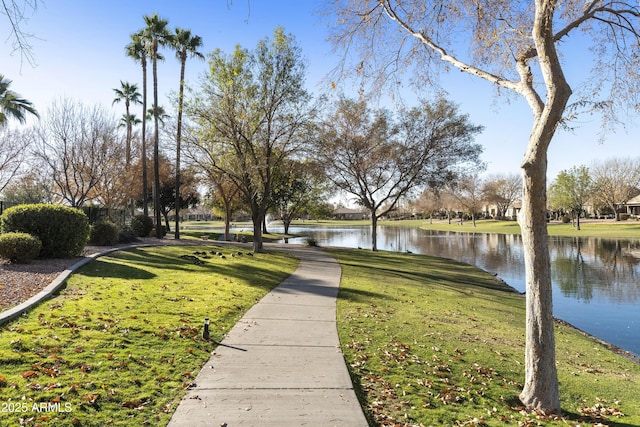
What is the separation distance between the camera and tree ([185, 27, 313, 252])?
18.6 m

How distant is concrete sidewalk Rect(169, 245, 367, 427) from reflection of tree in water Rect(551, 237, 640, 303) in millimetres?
13904

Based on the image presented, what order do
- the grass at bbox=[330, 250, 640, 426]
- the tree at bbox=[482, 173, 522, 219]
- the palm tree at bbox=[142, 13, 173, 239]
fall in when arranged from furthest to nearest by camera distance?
the tree at bbox=[482, 173, 522, 219] → the palm tree at bbox=[142, 13, 173, 239] → the grass at bbox=[330, 250, 640, 426]

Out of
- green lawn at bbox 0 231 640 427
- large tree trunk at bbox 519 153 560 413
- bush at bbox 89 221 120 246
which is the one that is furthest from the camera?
bush at bbox 89 221 120 246

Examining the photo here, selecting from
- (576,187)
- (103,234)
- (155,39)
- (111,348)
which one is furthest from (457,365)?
(576,187)

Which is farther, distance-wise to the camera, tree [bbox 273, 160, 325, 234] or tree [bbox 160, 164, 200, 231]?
tree [bbox 160, 164, 200, 231]

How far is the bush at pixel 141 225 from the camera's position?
26.4 m

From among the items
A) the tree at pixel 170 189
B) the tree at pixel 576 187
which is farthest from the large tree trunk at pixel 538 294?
the tree at pixel 576 187

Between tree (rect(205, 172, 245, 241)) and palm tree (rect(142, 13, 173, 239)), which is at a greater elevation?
palm tree (rect(142, 13, 173, 239))

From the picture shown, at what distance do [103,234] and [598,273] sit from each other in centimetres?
2452

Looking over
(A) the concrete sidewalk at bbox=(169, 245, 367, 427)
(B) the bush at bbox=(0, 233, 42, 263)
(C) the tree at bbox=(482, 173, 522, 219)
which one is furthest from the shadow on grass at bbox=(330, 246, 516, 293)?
(C) the tree at bbox=(482, 173, 522, 219)

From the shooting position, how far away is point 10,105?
25.7m

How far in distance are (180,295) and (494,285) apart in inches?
517

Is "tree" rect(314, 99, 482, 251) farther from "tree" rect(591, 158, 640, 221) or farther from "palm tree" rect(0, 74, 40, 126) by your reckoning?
"tree" rect(591, 158, 640, 221)

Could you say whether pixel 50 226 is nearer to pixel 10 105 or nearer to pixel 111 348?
pixel 111 348
